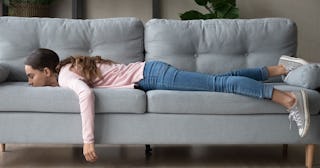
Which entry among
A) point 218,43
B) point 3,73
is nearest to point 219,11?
point 218,43

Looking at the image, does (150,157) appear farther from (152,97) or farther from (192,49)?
(192,49)

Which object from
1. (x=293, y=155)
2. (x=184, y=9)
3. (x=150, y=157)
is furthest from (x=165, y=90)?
(x=184, y=9)

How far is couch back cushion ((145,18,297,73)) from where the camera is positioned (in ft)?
9.70

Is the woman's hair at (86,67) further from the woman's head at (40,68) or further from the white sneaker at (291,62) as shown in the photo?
the white sneaker at (291,62)

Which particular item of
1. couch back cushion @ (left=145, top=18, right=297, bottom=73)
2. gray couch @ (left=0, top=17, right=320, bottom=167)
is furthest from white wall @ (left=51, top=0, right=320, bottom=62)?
gray couch @ (left=0, top=17, right=320, bottom=167)

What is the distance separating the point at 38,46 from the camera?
2.96 m

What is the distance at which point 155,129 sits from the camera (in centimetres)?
239

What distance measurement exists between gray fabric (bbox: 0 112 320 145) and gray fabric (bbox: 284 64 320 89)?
0.21 m

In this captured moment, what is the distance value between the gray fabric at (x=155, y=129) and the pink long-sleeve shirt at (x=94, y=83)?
9 cm

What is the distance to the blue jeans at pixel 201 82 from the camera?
237 centimetres

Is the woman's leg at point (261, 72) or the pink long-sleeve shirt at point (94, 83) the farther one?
the woman's leg at point (261, 72)

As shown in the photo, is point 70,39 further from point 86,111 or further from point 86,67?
point 86,111

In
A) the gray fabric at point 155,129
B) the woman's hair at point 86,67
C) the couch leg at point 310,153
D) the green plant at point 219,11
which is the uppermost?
the green plant at point 219,11

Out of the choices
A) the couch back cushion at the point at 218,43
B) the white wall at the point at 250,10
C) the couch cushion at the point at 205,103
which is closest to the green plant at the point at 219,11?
the white wall at the point at 250,10
